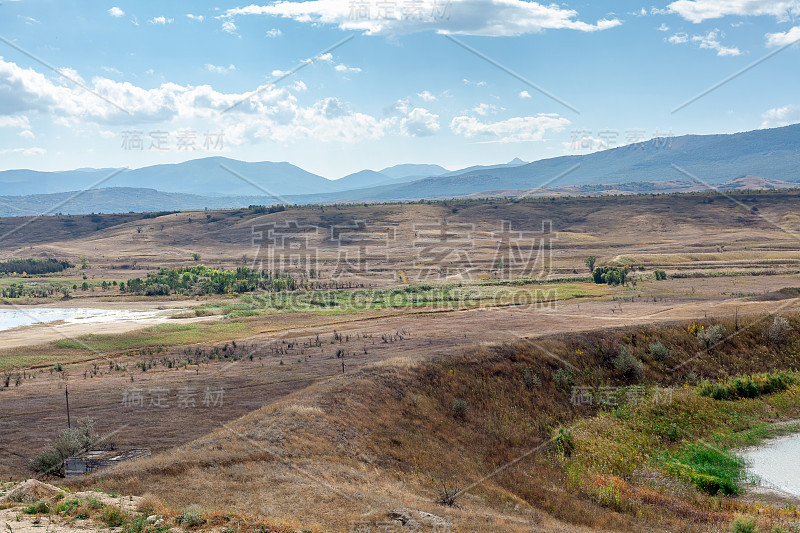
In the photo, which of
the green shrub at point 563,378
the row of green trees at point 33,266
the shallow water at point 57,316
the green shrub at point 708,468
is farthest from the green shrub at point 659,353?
the row of green trees at point 33,266

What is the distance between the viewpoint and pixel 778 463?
2338 cm

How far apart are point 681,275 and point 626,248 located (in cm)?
3486

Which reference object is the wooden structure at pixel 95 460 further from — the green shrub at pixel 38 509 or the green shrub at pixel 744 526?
the green shrub at pixel 744 526

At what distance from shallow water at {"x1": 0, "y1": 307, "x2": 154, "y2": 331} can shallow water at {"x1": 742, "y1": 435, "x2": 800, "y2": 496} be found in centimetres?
5589

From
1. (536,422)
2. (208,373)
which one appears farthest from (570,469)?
(208,373)

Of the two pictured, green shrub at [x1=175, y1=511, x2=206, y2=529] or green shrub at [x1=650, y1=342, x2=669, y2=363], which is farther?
green shrub at [x1=650, y1=342, x2=669, y2=363]

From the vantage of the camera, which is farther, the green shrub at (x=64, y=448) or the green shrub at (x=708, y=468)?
the green shrub at (x=708, y=468)

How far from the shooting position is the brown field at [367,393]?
17672 mm

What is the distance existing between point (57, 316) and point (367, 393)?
50.2m

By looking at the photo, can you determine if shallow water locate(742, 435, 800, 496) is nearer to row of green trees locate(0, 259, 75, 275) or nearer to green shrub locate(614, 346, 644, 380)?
green shrub locate(614, 346, 644, 380)

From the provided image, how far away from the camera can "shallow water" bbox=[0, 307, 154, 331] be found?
57250 mm

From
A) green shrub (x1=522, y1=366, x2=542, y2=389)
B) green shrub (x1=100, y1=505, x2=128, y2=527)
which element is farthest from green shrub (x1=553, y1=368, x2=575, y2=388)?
green shrub (x1=100, y1=505, x2=128, y2=527)

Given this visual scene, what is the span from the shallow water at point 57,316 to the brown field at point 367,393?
387cm

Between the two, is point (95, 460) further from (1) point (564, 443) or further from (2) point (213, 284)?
(2) point (213, 284)
